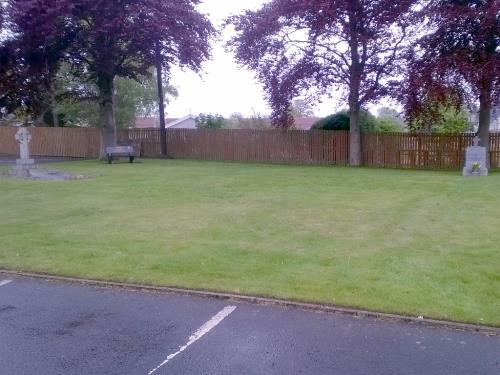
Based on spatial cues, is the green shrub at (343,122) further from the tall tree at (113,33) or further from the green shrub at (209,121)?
the green shrub at (209,121)

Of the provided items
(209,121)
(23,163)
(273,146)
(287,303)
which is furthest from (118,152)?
(287,303)

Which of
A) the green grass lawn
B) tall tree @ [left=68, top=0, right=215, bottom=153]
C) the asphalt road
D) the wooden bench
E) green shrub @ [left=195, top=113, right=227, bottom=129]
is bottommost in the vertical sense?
the asphalt road

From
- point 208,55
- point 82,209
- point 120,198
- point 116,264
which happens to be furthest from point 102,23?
point 116,264

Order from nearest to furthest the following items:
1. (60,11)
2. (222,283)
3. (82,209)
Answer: (222,283)
(82,209)
(60,11)

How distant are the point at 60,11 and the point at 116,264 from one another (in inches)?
747

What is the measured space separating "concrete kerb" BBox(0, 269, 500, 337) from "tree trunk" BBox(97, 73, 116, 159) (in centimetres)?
2239

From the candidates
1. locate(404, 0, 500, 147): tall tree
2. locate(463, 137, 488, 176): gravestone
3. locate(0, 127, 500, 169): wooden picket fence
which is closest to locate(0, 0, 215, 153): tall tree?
locate(0, 127, 500, 169): wooden picket fence

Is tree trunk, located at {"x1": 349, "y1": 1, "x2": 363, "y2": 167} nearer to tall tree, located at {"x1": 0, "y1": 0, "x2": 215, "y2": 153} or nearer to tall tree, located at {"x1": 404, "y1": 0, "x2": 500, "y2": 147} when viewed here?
tall tree, located at {"x1": 404, "y1": 0, "x2": 500, "y2": 147}

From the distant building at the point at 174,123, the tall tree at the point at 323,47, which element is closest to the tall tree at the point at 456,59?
the tall tree at the point at 323,47

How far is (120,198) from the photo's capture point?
513 inches

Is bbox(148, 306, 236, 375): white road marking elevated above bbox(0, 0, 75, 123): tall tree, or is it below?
below

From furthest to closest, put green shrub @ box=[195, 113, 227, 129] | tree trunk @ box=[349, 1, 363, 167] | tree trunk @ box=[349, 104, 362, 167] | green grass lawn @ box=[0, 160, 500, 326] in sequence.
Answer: green shrub @ box=[195, 113, 227, 129], tree trunk @ box=[349, 104, 362, 167], tree trunk @ box=[349, 1, 363, 167], green grass lawn @ box=[0, 160, 500, 326]

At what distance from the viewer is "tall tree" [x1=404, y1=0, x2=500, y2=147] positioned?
1958cm

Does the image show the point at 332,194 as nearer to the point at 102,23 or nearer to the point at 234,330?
the point at 234,330
